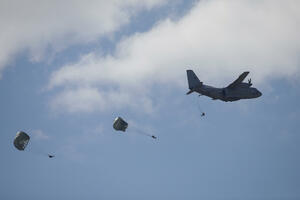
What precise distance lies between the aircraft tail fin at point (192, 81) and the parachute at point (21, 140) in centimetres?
2779

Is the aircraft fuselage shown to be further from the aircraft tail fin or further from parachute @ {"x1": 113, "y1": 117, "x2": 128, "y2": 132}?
parachute @ {"x1": 113, "y1": 117, "x2": 128, "y2": 132}

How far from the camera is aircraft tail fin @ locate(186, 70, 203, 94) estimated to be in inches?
2101

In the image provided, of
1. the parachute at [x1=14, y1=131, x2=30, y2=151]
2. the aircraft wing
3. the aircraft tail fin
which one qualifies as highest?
the aircraft wing

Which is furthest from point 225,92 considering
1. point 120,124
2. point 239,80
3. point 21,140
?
point 21,140

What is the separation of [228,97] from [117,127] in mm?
20105

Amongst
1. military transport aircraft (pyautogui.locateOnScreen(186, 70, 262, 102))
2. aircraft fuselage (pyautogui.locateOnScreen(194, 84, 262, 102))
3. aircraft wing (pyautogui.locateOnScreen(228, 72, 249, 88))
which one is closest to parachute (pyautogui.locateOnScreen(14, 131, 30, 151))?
military transport aircraft (pyautogui.locateOnScreen(186, 70, 262, 102))

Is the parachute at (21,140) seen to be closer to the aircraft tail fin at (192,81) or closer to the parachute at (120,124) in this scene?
the parachute at (120,124)

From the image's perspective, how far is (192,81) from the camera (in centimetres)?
5450

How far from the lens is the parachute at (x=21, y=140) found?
157 feet

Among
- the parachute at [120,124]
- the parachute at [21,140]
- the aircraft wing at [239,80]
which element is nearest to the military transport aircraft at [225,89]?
the aircraft wing at [239,80]

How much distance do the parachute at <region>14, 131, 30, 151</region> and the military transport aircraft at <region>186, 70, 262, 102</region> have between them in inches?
1094

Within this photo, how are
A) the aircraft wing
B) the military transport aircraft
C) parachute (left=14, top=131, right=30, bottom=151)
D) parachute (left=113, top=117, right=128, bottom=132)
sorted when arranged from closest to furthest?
parachute (left=14, top=131, right=30, bottom=151) → parachute (left=113, top=117, right=128, bottom=132) → the aircraft wing → the military transport aircraft

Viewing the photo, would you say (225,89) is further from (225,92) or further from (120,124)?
(120,124)

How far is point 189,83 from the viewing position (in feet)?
178
